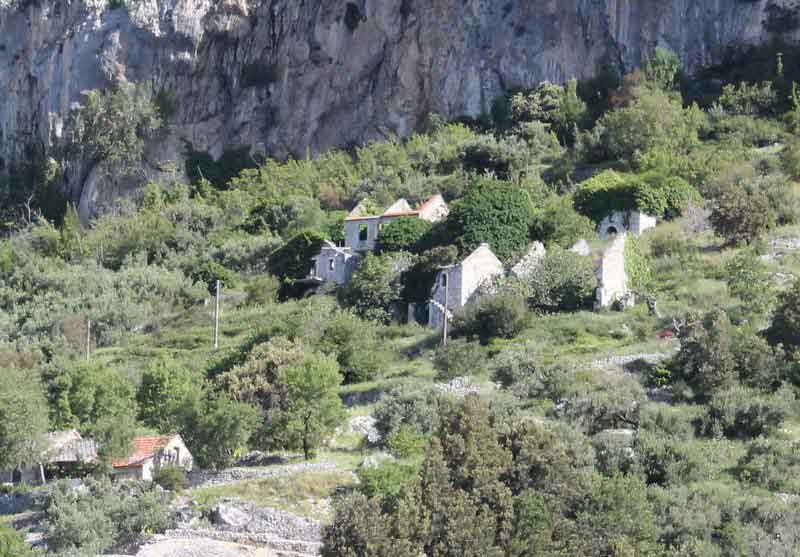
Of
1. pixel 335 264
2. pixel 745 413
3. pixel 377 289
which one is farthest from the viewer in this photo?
pixel 335 264

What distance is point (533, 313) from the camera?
175 ft

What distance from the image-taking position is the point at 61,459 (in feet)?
149

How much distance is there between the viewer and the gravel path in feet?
122

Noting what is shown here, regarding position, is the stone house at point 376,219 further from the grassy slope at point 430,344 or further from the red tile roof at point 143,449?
the red tile roof at point 143,449

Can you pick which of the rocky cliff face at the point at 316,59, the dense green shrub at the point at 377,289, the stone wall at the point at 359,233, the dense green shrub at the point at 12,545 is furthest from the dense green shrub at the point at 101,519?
the rocky cliff face at the point at 316,59

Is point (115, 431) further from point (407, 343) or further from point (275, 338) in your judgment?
point (407, 343)

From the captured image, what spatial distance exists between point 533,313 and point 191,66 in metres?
39.8

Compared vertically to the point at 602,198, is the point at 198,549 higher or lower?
lower

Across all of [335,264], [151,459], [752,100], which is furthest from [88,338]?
[752,100]

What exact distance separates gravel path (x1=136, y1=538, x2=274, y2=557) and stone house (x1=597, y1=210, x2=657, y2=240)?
26.3 meters

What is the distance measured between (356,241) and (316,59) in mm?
25028

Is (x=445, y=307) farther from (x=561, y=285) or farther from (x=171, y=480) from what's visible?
(x=171, y=480)

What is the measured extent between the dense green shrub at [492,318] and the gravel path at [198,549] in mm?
16366

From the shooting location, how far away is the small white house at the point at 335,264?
205 ft
